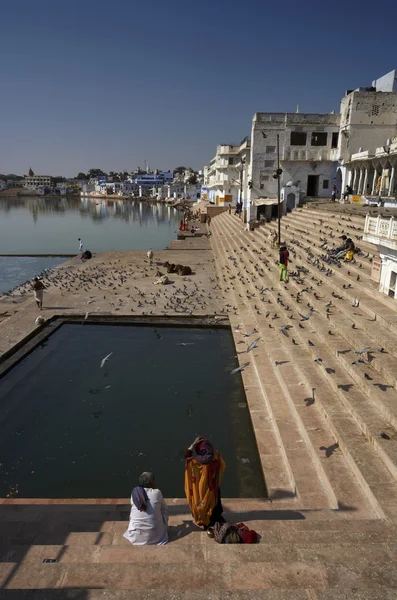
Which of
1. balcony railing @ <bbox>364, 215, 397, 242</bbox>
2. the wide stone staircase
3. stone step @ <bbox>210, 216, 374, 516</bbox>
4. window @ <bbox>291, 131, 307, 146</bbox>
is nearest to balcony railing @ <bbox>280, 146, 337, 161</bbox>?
window @ <bbox>291, 131, 307, 146</bbox>

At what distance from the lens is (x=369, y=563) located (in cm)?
326

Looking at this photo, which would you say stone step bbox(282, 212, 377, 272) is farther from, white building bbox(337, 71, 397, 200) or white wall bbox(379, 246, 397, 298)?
white building bbox(337, 71, 397, 200)

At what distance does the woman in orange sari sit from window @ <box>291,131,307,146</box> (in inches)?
1197

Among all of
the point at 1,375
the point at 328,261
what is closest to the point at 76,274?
the point at 1,375

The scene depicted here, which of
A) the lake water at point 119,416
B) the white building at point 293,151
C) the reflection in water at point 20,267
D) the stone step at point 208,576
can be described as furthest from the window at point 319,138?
the stone step at point 208,576

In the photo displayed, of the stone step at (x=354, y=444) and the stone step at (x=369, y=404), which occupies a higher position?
the stone step at (x=369, y=404)

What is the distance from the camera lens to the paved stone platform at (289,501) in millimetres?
3064

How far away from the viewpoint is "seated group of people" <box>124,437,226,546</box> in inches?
164

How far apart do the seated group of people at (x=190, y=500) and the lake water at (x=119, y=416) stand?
1305 millimetres

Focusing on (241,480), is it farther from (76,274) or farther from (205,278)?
(76,274)

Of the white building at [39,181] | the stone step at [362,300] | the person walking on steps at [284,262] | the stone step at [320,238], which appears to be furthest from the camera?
the white building at [39,181]

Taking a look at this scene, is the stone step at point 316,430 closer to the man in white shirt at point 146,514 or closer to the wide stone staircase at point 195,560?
the wide stone staircase at point 195,560

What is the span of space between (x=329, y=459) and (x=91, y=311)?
9.63m

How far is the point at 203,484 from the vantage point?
14.4ft
